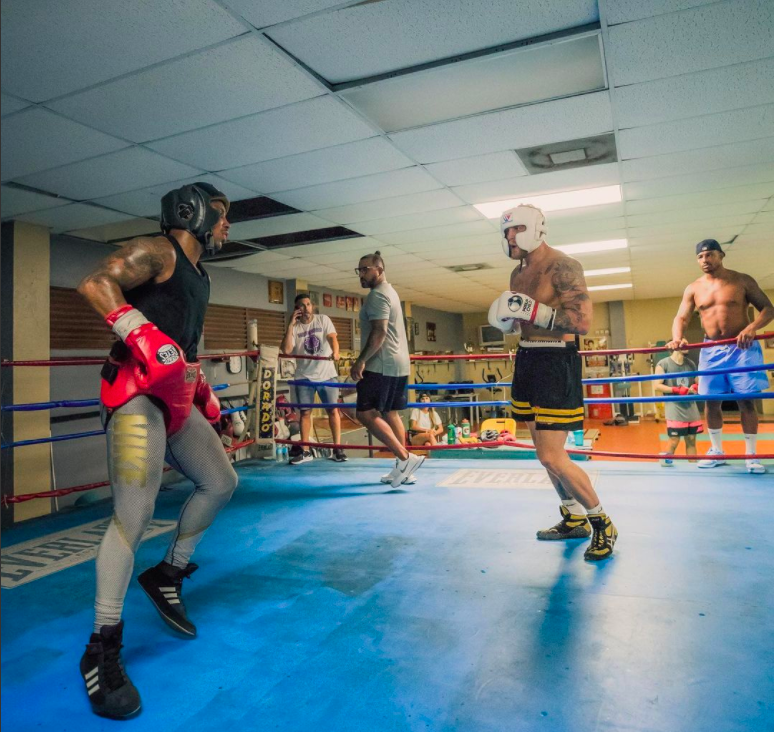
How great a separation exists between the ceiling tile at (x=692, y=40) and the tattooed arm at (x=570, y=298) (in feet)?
2.93

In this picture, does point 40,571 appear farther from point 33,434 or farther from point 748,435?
point 748,435

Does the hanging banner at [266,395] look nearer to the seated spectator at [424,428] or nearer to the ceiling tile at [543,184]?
the ceiling tile at [543,184]

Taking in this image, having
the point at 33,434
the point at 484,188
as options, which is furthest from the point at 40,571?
the point at 484,188

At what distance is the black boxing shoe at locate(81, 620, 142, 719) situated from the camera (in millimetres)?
1255

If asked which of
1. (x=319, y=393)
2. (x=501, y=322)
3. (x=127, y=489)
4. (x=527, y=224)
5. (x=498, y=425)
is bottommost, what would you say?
(x=498, y=425)

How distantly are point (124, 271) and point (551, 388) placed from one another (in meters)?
1.53

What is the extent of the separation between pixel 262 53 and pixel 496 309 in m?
1.36

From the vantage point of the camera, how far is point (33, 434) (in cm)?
393

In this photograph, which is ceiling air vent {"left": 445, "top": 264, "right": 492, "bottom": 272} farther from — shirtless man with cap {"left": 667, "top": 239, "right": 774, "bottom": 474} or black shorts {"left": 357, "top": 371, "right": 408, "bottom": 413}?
black shorts {"left": 357, "top": 371, "right": 408, "bottom": 413}

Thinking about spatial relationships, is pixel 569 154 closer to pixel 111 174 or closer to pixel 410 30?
pixel 410 30

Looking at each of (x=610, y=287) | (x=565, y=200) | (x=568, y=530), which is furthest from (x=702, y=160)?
(x=610, y=287)

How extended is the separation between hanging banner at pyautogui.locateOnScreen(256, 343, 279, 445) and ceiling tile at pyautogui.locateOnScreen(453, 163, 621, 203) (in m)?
1.86

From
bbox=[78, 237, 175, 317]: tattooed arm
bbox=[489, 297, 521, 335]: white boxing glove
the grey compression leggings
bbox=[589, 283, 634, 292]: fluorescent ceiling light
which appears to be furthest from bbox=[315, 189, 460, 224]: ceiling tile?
bbox=[589, 283, 634, 292]: fluorescent ceiling light

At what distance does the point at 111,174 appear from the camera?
3.26m
